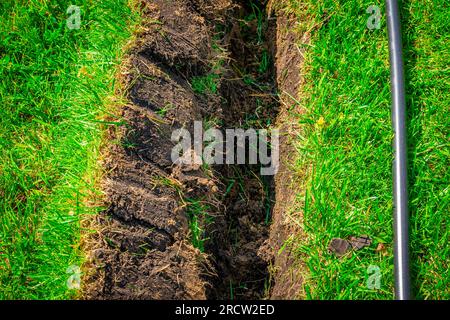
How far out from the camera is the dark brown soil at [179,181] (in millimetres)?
2299

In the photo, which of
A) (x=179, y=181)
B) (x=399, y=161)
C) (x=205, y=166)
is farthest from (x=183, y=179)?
(x=399, y=161)

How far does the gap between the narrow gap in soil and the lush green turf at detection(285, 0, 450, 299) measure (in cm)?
25

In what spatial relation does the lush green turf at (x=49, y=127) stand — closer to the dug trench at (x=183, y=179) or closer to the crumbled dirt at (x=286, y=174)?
the dug trench at (x=183, y=179)

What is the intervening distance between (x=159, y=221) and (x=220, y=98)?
829 mm

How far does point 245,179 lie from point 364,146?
68 centimetres

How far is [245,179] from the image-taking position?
2.70m

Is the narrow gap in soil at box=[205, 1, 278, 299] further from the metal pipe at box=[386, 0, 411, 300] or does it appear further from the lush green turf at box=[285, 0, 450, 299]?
the metal pipe at box=[386, 0, 411, 300]

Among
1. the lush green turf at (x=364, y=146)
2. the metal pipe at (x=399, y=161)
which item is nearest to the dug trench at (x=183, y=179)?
the lush green turf at (x=364, y=146)

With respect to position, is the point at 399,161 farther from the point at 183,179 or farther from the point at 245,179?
the point at 183,179

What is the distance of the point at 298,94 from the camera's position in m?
2.71

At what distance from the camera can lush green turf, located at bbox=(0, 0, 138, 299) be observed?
2.44 meters

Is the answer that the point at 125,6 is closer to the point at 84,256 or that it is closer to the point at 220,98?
the point at 220,98

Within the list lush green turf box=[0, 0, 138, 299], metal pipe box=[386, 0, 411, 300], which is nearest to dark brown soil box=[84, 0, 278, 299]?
lush green turf box=[0, 0, 138, 299]
